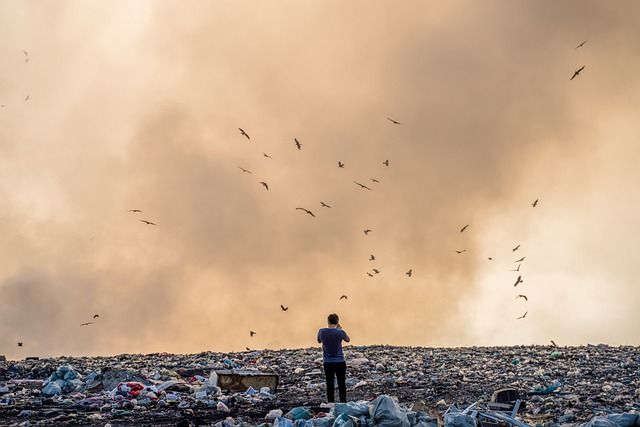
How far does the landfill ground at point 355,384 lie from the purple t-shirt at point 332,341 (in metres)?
0.93

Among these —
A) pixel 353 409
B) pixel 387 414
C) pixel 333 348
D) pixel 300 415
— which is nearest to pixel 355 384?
pixel 333 348

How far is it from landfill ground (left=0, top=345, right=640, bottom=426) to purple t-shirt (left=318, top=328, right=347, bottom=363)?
93 cm

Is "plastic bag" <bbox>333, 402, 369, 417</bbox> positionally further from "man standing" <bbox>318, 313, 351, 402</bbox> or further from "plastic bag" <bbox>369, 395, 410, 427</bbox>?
"man standing" <bbox>318, 313, 351, 402</bbox>

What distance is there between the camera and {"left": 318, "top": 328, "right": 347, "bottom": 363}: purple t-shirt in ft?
A: 38.1

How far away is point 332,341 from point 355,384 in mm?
3918

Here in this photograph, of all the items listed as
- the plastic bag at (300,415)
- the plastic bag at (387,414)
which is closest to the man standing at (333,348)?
the plastic bag at (300,415)

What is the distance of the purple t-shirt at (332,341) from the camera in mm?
11617

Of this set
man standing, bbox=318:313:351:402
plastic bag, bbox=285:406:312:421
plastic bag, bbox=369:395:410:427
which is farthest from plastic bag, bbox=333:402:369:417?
man standing, bbox=318:313:351:402

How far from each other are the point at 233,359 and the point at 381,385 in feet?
22.6

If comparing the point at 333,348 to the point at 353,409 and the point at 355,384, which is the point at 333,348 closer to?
the point at 353,409

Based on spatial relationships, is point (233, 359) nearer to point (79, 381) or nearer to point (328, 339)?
point (79, 381)

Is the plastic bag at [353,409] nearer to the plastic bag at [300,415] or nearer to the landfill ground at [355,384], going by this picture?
the plastic bag at [300,415]

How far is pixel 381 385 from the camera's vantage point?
49.8 ft

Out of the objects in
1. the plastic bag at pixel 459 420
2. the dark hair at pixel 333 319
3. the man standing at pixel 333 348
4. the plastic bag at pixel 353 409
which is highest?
the dark hair at pixel 333 319
